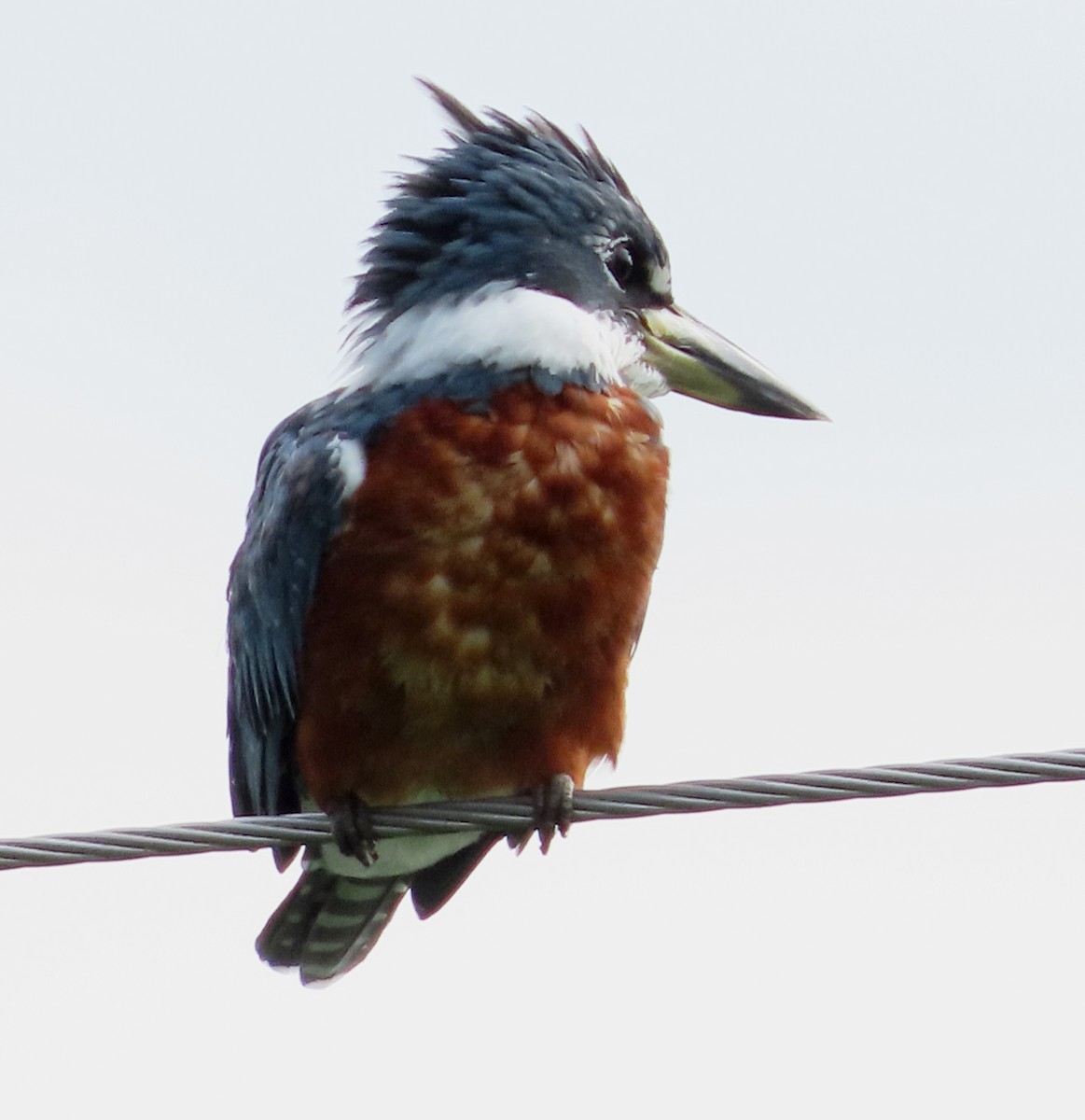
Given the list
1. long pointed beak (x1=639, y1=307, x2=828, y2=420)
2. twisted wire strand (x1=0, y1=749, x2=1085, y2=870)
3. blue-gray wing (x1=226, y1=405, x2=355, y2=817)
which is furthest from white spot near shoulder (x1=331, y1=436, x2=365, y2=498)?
twisted wire strand (x1=0, y1=749, x2=1085, y2=870)

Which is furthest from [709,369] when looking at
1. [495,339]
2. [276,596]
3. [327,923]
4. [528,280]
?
[327,923]

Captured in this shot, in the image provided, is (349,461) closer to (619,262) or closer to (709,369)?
(619,262)

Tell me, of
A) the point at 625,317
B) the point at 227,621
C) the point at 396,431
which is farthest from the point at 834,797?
the point at 227,621

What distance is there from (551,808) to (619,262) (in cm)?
143

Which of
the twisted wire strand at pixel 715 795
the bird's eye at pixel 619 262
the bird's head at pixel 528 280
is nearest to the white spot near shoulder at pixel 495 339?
the bird's head at pixel 528 280

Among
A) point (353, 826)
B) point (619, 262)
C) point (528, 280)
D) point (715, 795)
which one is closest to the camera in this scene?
point (715, 795)

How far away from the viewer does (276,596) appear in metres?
4.54

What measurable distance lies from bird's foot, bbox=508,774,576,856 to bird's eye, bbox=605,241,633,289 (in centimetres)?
131

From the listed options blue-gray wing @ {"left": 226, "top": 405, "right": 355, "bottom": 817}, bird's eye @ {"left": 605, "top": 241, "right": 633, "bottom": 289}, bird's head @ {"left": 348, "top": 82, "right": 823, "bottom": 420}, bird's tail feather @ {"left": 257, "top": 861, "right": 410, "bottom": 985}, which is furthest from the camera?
bird's tail feather @ {"left": 257, "top": 861, "right": 410, "bottom": 985}

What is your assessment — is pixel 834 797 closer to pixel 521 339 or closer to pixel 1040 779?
pixel 1040 779

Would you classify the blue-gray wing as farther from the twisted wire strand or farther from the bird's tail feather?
the twisted wire strand

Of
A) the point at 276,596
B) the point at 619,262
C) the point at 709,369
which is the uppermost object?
the point at 619,262

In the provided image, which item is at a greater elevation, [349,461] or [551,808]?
[349,461]

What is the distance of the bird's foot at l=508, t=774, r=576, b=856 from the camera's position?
14.2 feet
